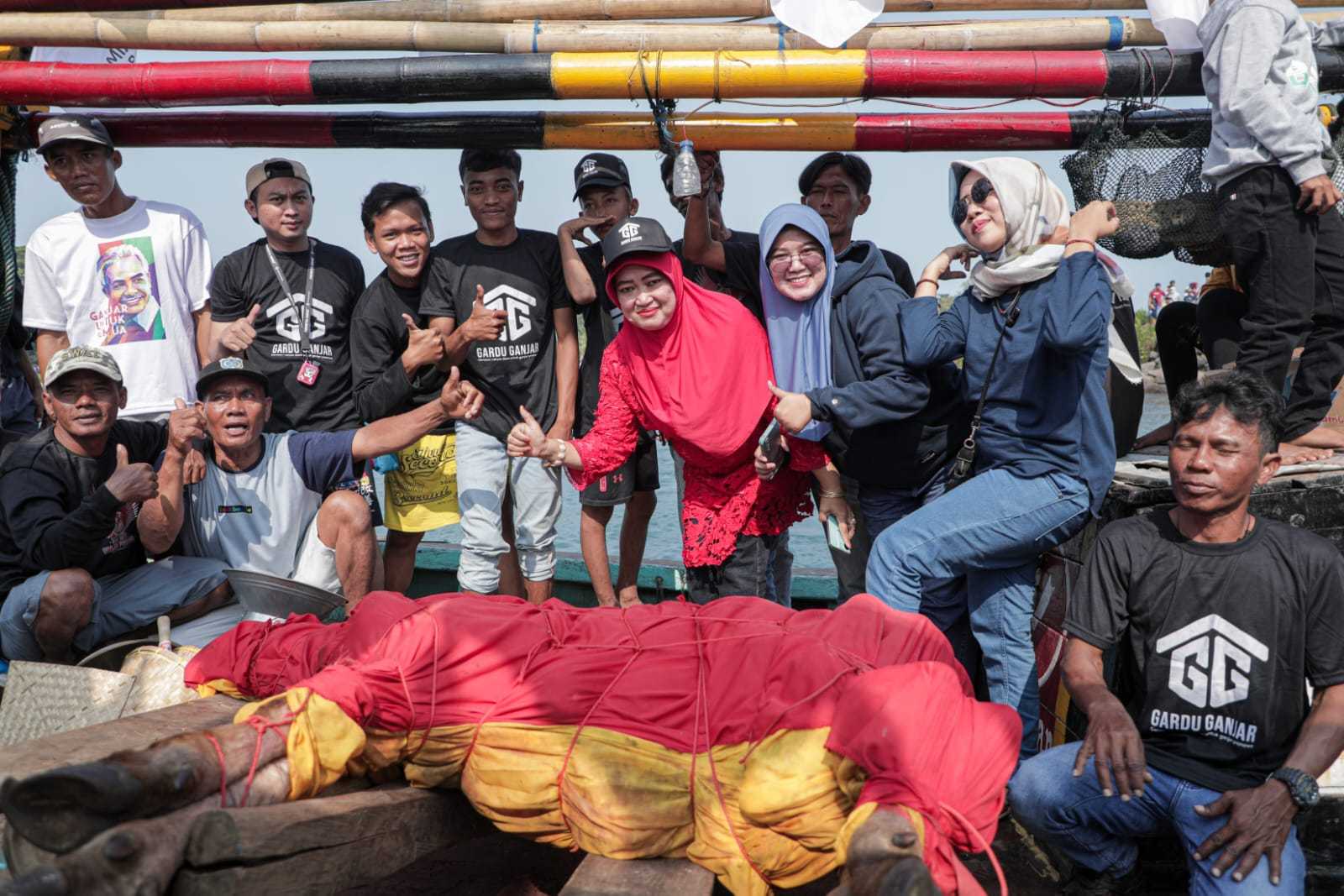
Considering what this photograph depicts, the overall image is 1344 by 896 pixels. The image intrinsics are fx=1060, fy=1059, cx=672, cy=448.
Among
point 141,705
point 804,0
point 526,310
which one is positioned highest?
point 804,0

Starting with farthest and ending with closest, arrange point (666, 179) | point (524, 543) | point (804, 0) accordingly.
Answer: point (524, 543) < point (666, 179) < point (804, 0)

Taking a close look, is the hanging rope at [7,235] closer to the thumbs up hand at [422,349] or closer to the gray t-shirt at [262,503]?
the gray t-shirt at [262,503]

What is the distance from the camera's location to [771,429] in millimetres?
3744

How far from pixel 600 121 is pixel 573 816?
8.77 feet

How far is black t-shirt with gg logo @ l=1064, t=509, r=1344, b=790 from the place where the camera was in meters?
2.66

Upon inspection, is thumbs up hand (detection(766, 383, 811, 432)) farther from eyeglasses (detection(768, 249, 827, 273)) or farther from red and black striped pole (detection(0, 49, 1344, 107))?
red and black striped pole (detection(0, 49, 1344, 107))

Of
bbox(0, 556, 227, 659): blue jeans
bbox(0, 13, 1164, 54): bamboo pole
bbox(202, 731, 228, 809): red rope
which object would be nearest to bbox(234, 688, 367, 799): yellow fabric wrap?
bbox(202, 731, 228, 809): red rope

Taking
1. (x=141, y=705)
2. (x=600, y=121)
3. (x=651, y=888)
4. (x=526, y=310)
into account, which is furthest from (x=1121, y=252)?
(x=141, y=705)

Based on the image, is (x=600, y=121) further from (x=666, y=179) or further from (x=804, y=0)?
(x=804, y=0)

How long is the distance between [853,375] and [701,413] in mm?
553

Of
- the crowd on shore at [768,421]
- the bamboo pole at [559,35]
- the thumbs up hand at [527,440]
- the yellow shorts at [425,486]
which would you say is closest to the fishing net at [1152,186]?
the crowd on shore at [768,421]

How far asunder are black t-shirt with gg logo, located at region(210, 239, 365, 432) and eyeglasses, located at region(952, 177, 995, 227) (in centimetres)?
268

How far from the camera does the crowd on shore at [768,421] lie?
2.72 metres

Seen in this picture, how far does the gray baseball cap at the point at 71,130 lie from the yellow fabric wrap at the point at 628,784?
119 inches
